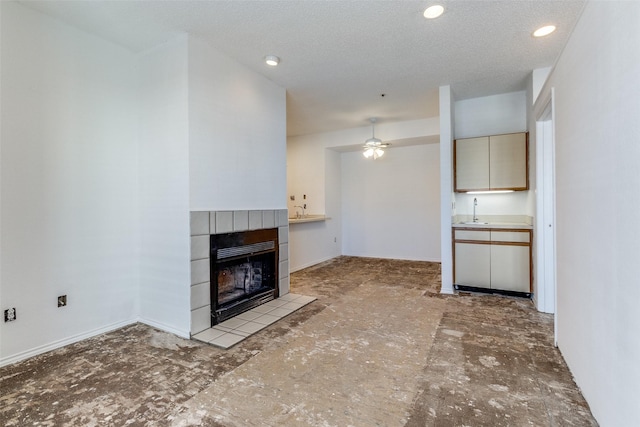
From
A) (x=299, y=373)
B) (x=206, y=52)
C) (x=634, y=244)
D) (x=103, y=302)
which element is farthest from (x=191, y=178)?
(x=634, y=244)

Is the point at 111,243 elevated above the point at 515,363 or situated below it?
above

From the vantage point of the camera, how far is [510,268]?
3.75 m

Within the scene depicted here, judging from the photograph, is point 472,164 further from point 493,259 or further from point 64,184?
point 64,184

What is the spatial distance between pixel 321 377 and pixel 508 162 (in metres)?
3.65

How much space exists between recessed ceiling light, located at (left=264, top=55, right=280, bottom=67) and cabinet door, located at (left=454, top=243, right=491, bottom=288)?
3.25 metres

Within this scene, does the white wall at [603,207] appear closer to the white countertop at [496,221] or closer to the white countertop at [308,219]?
the white countertop at [496,221]

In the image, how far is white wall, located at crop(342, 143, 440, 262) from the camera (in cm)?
618

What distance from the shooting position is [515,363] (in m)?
2.16

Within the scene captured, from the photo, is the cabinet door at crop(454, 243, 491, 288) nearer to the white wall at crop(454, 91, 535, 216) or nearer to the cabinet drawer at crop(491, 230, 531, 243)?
the cabinet drawer at crop(491, 230, 531, 243)

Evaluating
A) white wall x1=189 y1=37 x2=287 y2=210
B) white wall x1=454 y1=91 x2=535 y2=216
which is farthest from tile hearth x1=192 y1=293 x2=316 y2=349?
white wall x1=454 y1=91 x2=535 y2=216

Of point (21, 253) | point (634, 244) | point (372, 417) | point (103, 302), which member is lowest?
point (372, 417)

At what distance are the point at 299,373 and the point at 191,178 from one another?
1.91 m

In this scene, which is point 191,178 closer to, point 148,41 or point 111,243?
point 111,243

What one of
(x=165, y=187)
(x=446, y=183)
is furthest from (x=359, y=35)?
(x=165, y=187)
